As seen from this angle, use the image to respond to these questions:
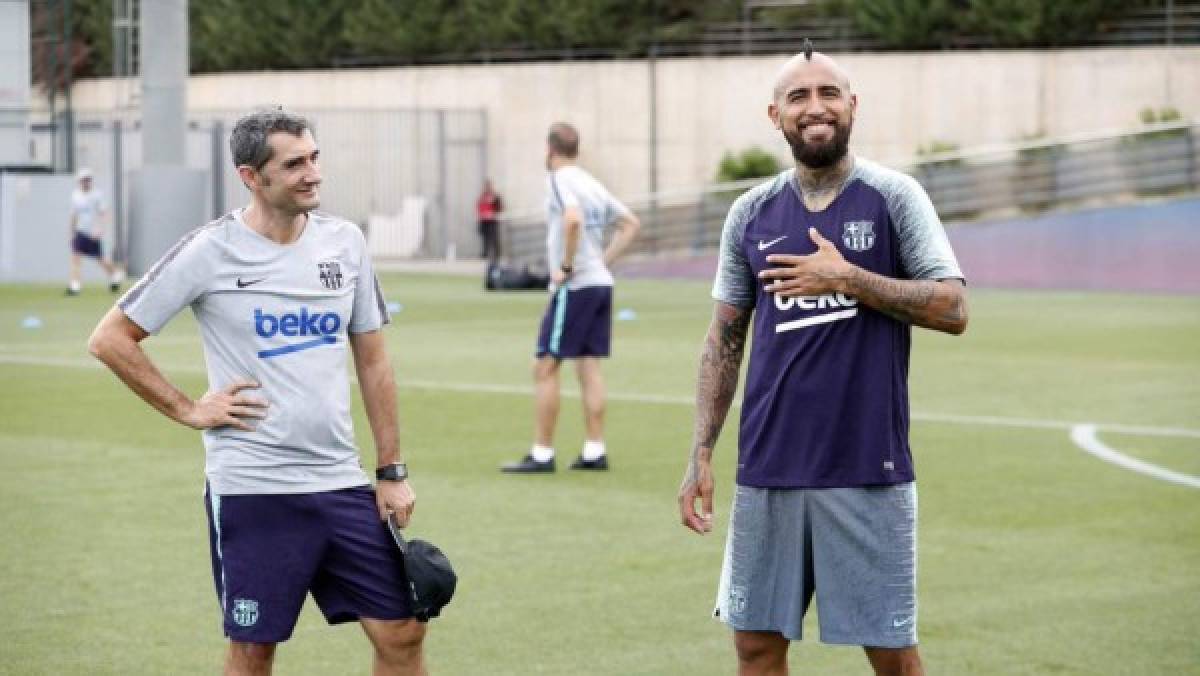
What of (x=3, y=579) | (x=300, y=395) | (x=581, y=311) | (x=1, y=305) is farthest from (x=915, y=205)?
(x=1, y=305)

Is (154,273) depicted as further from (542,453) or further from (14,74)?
(14,74)

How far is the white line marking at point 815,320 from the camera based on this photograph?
6031 millimetres

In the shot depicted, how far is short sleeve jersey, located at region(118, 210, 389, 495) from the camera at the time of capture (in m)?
6.41

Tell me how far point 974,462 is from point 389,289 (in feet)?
78.8

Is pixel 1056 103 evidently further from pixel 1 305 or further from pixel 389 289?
pixel 1 305

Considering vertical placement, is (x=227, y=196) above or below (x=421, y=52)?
below

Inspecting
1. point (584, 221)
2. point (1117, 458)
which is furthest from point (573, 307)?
point (1117, 458)

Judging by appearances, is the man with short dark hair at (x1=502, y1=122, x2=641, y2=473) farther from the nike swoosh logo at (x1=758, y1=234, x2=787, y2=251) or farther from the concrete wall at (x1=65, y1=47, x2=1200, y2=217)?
the concrete wall at (x1=65, y1=47, x2=1200, y2=217)

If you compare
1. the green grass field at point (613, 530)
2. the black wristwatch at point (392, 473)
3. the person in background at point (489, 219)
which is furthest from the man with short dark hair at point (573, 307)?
the person in background at point (489, 219)

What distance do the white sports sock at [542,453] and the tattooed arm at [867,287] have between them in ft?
25.8

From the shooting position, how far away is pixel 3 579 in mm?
10289

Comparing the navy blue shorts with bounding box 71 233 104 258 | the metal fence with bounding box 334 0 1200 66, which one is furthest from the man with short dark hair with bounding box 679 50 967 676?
the metal fence with bounding box 334 0 1200 66

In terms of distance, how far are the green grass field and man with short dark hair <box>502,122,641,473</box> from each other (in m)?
0.30

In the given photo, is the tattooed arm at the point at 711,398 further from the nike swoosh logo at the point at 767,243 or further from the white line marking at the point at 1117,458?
the white line marking at the point at 1117,458
